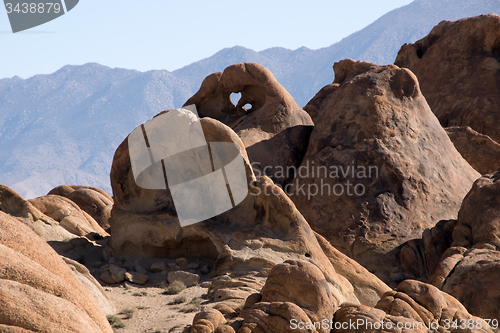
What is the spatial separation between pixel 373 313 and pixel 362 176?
25.6 feet

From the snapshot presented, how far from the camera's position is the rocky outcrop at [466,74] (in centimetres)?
1889

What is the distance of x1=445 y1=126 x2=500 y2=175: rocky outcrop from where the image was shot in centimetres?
1612

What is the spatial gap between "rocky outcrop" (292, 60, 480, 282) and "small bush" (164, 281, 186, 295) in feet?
17.2

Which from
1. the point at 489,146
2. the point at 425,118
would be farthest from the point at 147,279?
the point at 489,146

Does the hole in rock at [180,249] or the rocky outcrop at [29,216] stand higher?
the rocky outcrop at [29,216]

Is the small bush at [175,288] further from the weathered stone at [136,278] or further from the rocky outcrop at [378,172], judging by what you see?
the rocky outcrop at [378,172]

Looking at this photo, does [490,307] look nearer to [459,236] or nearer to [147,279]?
[459,236]

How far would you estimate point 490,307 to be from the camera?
7586mm

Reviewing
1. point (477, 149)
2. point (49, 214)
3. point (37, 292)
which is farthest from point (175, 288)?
point (477, 149)

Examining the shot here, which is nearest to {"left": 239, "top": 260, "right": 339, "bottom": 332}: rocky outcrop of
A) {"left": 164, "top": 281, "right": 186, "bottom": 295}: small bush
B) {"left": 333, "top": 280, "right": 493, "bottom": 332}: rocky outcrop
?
{"left": 333, "top": 280, "right": 493, "bottom": 332}: rocky outcrop

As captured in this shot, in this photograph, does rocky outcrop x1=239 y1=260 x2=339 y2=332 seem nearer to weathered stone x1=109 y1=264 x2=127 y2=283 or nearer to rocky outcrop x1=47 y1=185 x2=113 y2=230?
weathered stone x1=109 y1=264 x2=127 y2=283

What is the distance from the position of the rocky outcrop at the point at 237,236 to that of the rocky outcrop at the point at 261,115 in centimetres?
581

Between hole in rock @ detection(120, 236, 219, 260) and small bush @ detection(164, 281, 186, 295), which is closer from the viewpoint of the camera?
small bush @ detection(164, 281, 186, 295)

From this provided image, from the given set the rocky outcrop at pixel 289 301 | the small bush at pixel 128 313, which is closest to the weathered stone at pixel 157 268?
the small bush at pixel 128 313
